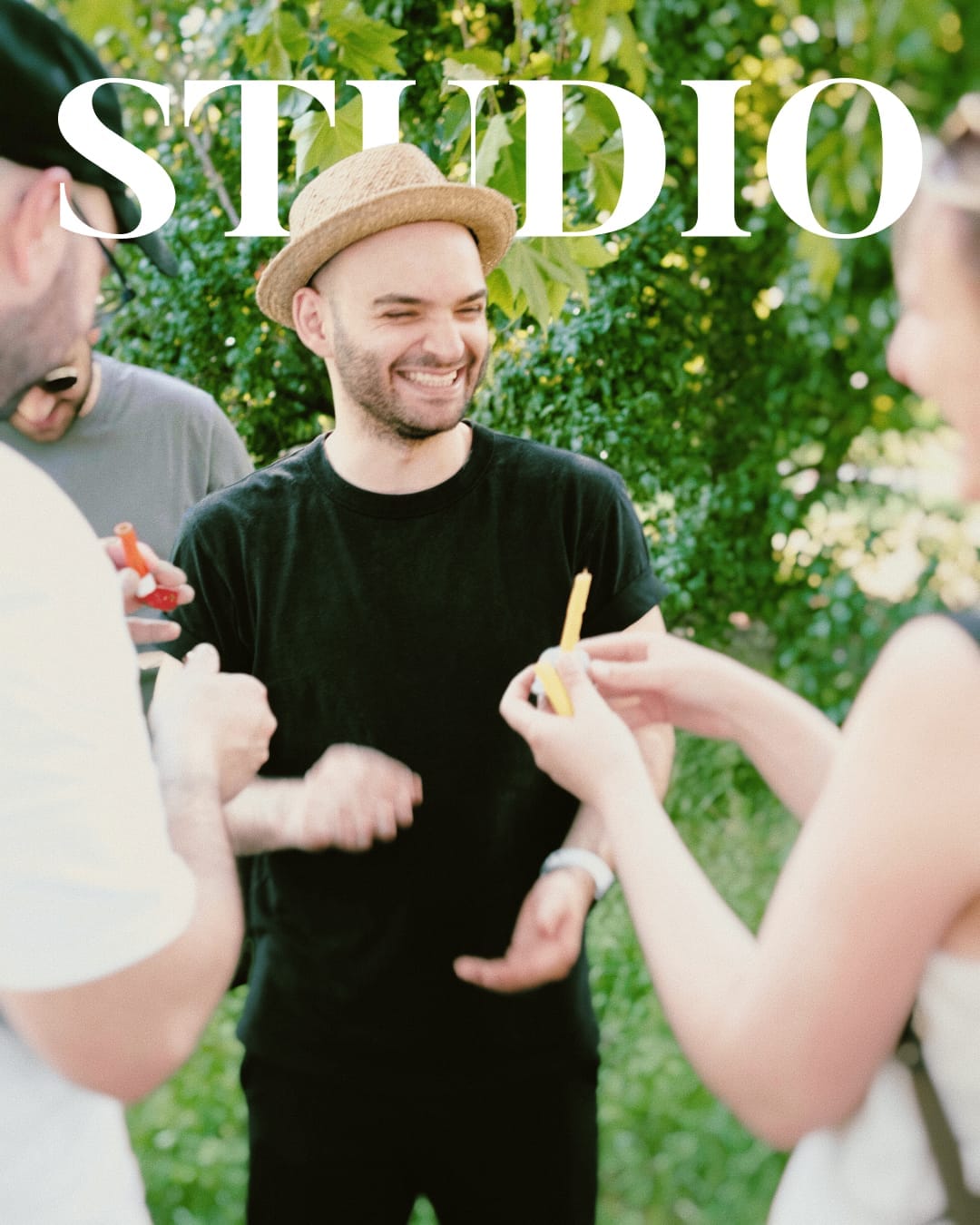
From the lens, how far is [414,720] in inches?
70.3

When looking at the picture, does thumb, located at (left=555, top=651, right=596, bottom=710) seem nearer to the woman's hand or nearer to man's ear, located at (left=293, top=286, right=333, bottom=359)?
the woman's hand

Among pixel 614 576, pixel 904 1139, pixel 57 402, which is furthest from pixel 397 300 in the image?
pixel 904 1139

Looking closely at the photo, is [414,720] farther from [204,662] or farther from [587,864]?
[204,662]

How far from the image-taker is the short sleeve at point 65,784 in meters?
0.87

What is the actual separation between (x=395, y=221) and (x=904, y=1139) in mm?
1466

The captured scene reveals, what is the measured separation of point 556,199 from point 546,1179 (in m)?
1.60

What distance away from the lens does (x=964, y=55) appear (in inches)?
68.6

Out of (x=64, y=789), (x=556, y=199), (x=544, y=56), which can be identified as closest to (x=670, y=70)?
(x=544, y=56)

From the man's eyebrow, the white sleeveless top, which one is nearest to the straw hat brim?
the man's eyebrow

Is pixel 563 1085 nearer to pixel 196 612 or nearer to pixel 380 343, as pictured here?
pixel 196 612

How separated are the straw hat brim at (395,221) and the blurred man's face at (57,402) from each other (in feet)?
2.38

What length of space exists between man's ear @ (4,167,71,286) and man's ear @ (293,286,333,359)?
87cm

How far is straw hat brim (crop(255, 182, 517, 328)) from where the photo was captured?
1.84 meters

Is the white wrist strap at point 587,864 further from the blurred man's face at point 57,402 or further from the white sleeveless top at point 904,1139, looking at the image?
the blurred man's face at point 57,402
